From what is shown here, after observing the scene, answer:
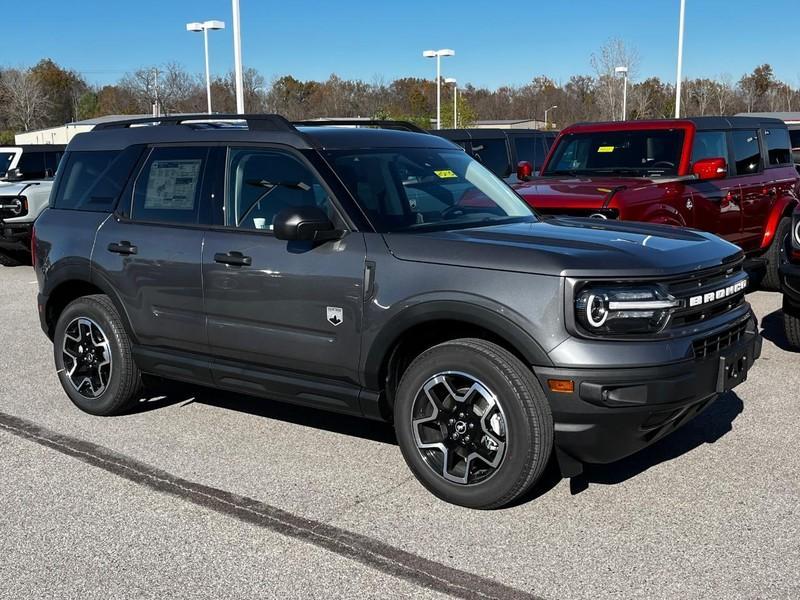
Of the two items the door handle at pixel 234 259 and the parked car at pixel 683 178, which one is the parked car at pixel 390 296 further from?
the parked car at pixel 683 178

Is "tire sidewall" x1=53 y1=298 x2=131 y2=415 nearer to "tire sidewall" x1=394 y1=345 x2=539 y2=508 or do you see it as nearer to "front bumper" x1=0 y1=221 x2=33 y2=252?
"tire sidewall" x1=394 y1=345 x2=539 y2=508

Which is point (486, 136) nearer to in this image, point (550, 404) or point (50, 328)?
point (50, 328)

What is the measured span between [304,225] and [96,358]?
7.11ft

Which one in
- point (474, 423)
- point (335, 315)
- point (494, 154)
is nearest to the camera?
point (474, 423)

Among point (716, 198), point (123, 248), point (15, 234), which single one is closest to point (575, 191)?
point (716, 198)

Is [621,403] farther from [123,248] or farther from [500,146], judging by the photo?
[500,146]

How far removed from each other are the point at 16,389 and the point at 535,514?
A: 13.8 ft

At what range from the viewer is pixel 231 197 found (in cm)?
509

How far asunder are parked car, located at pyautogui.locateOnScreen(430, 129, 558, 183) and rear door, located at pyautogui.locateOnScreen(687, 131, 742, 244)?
415 centimetres

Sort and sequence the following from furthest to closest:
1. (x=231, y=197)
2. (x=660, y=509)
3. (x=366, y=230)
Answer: (x=231, y=197)
(x=366, y=230)
(x=660, y=509)

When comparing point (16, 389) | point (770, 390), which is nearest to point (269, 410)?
point (16, 389)

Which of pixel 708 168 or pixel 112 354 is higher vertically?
pixel 708 168

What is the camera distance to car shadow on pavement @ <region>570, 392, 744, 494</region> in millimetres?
4633

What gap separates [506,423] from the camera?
4.02 meters
